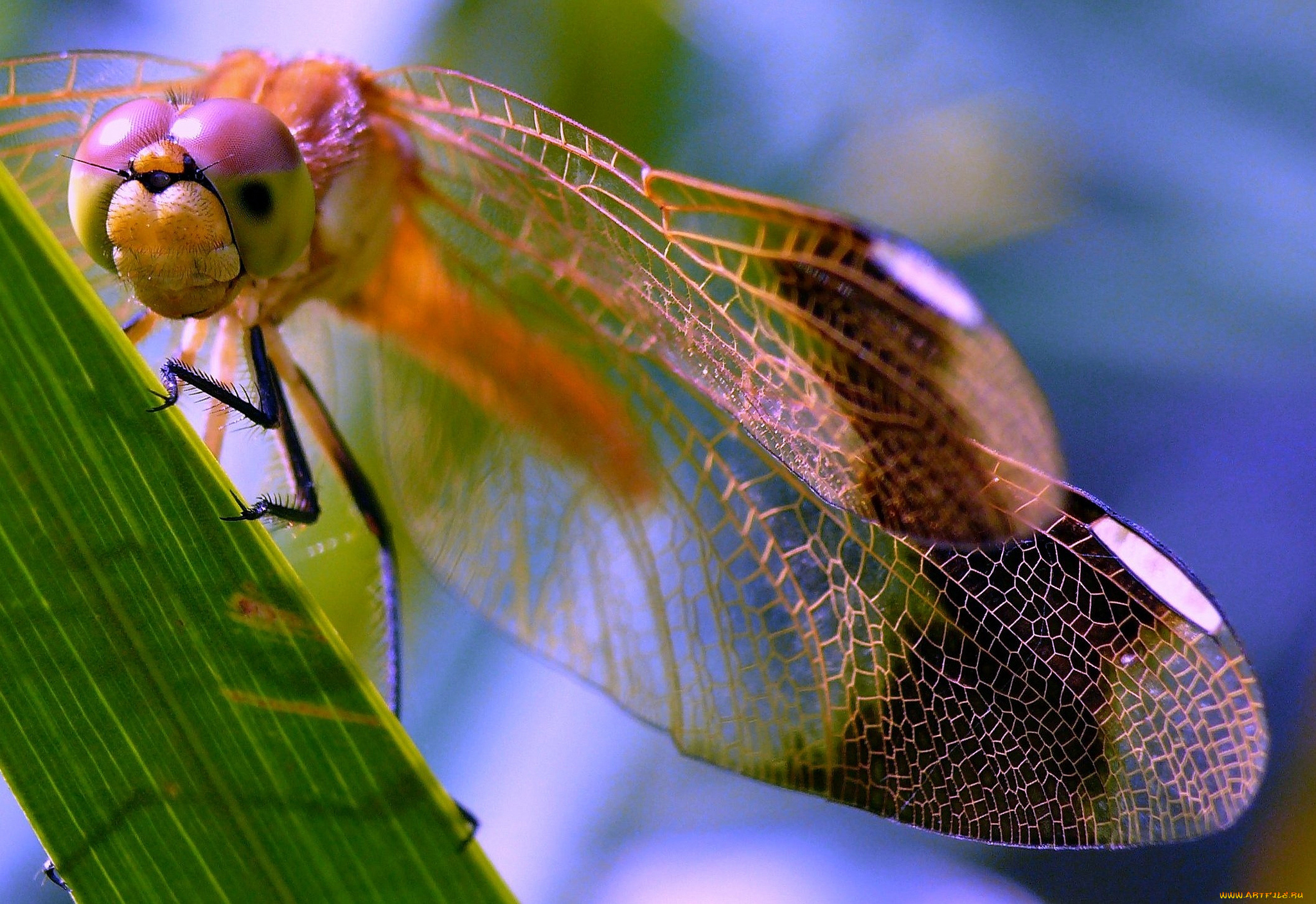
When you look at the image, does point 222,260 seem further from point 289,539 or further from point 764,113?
point 764,113

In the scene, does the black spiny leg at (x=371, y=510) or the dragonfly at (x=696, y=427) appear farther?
the black spiny leg at (x=371, y=510)

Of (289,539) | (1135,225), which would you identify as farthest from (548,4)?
(1135,225)

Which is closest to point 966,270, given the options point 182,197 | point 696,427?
point 696,427

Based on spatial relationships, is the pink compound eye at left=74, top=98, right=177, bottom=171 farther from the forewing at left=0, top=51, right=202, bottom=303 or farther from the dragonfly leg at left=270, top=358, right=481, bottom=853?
the dragonfly leg at left=270, top=358, right=481, bottom=853

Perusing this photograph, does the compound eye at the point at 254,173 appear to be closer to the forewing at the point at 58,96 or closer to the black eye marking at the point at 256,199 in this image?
the black eye marking at the point at 256,199

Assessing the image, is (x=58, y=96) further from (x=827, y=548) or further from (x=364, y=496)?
(x=827, y=548)

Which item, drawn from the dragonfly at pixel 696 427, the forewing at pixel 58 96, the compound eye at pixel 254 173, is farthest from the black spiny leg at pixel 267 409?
the forewing at pixel 58 96
